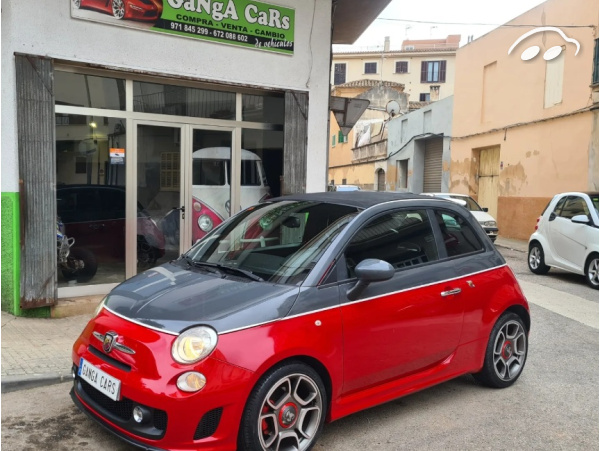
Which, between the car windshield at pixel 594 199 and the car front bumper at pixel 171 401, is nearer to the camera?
the car front bumper at pixel 171 401

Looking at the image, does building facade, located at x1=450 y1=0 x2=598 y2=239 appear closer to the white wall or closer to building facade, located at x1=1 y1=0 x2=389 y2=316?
the white wall

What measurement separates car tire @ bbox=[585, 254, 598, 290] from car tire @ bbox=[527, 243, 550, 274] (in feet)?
3.86

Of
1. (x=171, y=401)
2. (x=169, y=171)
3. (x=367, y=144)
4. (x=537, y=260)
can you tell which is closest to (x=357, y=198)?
(x=171, y=401)

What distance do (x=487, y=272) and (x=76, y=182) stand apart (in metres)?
4.95

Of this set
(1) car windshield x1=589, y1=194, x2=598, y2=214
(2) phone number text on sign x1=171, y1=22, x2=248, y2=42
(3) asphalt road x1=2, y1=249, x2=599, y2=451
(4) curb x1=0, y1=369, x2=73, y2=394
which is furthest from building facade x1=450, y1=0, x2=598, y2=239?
(4) curb x1=0, y1=369, x2=73, y2=394

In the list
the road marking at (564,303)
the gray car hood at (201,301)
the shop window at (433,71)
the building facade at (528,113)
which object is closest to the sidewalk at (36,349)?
the gray car hood at (201,301)

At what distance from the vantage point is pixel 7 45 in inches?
223

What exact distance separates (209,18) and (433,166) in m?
18.3

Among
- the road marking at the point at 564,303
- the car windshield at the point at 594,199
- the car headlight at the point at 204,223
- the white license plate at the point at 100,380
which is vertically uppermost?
the car windshield at the point at 594,199

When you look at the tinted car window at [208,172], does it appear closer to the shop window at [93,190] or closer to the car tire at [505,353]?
the shop window at [93,190]

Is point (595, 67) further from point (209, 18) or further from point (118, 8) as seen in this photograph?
point (118, 8)

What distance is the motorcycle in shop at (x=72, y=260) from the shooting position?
6258mm

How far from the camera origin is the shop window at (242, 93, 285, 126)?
7625mm

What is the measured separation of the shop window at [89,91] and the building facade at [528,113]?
11643 mm
